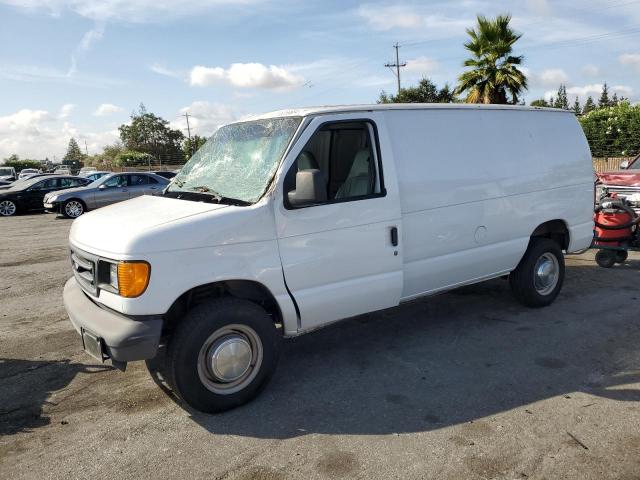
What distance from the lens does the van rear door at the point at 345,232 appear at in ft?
12.9

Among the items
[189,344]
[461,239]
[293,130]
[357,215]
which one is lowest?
[189,344]

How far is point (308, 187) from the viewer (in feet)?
12.2

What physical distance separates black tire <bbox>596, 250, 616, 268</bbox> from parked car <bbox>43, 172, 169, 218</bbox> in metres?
14.0

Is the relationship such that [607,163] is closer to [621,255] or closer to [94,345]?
[621,255]

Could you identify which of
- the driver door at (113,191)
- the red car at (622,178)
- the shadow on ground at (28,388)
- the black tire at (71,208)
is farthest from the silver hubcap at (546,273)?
the black tire at (71,208)

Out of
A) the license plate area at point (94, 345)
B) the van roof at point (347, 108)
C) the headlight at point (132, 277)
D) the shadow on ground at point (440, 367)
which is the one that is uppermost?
the van roof at point (347, 108)

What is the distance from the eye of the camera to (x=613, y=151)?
24.9 metres

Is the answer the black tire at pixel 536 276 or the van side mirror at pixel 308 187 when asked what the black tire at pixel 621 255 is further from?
the van side mirror at pixel 308 187

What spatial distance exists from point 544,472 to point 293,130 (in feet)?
9.42

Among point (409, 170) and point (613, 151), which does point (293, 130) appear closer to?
point (409, 170)

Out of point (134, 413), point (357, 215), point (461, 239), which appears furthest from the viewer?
point (461, 239)

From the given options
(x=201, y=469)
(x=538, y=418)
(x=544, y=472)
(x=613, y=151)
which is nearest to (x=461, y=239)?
(x=538, y=418)

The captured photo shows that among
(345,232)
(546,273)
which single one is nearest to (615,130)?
(546,273)

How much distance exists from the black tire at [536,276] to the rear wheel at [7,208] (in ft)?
64.8
